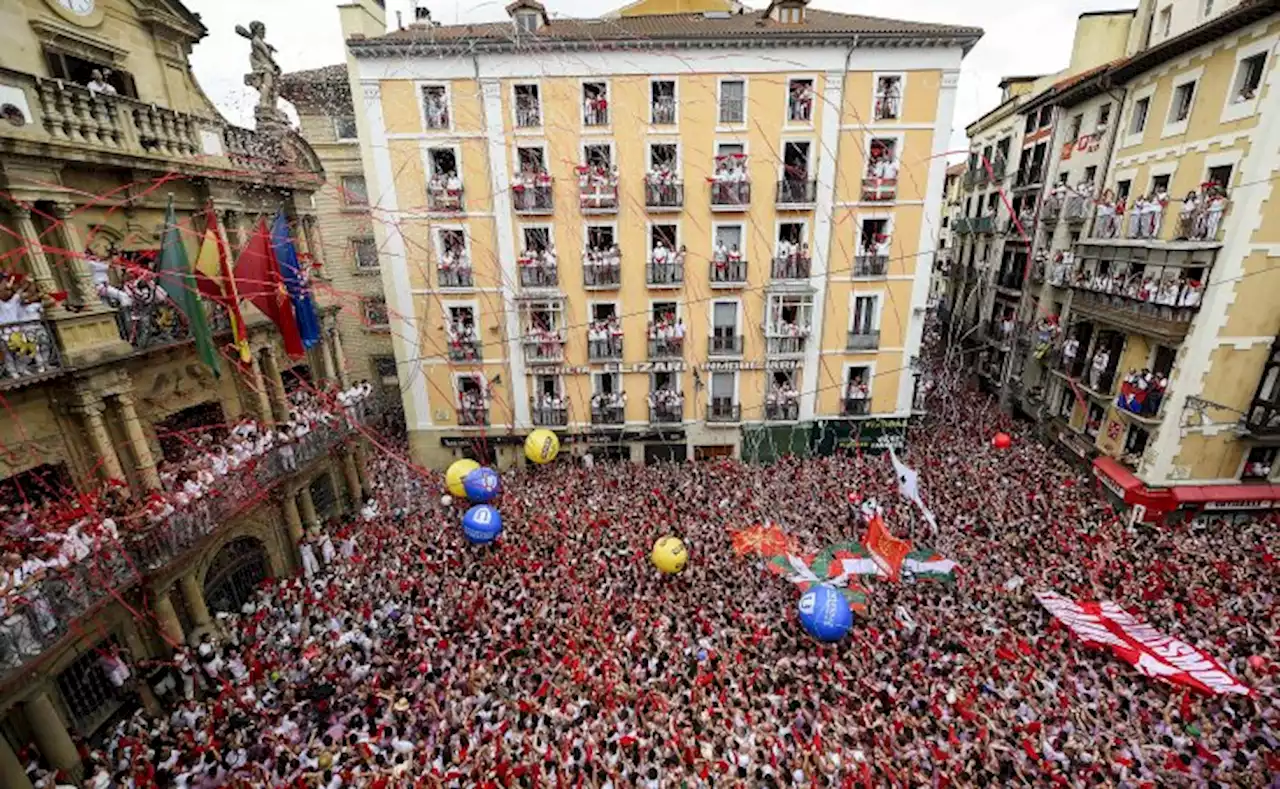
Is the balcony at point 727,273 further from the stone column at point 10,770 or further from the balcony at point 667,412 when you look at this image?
the stone column at point 10,770

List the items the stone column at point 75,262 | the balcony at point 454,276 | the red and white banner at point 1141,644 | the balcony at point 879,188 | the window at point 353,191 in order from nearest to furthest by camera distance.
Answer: the stone column at point 75,262 → the red and white banner at point 1141,644 → the balcony at point 879,188 → the balcony at point 454,276 → the window at point 353,191

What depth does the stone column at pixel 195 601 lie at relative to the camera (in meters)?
14.8

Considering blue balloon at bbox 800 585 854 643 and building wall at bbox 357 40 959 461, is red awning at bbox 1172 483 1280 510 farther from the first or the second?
blue balloon at bbox 800 585 854 643

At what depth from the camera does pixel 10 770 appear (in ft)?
35.5

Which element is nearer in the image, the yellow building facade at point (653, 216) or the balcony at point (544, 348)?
the yellow building facade at point (653, 216)

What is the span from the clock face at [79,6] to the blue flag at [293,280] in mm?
5909

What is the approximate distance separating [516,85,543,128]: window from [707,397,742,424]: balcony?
13.7 meters

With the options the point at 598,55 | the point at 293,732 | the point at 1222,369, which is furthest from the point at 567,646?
the point at 1222,369

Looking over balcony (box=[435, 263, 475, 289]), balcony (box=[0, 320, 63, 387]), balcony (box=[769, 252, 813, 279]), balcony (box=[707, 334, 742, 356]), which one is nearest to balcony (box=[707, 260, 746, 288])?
balcony (box=[769, 252, 813, 279])

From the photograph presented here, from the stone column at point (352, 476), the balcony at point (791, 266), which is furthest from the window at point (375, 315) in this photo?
the balcony at point (791, 266)

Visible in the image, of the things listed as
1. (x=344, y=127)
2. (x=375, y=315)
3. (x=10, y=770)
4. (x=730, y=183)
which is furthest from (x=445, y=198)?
(x=10, y=770)

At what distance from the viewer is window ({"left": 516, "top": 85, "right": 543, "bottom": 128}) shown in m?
21.0

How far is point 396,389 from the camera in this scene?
31.3 m

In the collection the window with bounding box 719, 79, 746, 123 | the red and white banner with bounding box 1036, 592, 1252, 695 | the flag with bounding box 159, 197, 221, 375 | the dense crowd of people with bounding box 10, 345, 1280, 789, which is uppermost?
the window with bounding box 719, 79, 746, 123
